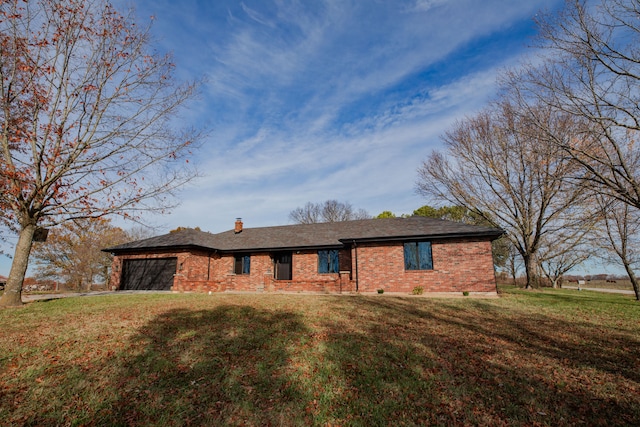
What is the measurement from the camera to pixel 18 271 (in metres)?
→ 10.5

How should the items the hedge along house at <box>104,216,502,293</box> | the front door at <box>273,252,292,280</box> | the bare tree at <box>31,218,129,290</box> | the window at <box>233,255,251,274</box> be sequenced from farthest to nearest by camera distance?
the bare tree at <box>31,218,129,290</box>, the window at <box>233,255,251,274</box>, the front door at <box>273,252,292,280</box>, the hedge along house at <box>104,216,502,293</box>

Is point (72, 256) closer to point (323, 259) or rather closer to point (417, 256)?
point (323, 259)

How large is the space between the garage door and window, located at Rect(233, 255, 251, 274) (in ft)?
13.4

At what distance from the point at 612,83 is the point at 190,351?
541 inches

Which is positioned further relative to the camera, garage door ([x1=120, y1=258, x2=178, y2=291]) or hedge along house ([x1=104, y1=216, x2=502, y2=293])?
garage door ([x1=120, y1=258, x2=178, y2=291])

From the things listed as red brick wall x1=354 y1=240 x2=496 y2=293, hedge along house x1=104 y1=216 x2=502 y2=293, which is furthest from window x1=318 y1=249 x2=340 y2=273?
red brick wall x1=354 y1=240 x2=496 y2=293

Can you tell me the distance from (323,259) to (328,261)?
1.22 feet

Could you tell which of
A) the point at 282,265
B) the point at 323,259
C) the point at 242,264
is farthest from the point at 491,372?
the point at 242,264

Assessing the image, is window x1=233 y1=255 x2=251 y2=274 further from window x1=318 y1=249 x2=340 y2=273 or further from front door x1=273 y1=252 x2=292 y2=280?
window x1=318 y1=249 x2=340 y2=273

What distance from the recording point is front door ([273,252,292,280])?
2089cm

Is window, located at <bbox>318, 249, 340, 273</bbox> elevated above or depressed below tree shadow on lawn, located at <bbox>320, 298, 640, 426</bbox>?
above

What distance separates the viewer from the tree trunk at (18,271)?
33.5ft

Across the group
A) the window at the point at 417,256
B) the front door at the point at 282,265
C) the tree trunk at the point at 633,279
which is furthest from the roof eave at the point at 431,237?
the tree trunk at the point at 633,279

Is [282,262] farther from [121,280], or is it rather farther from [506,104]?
[506,104]
